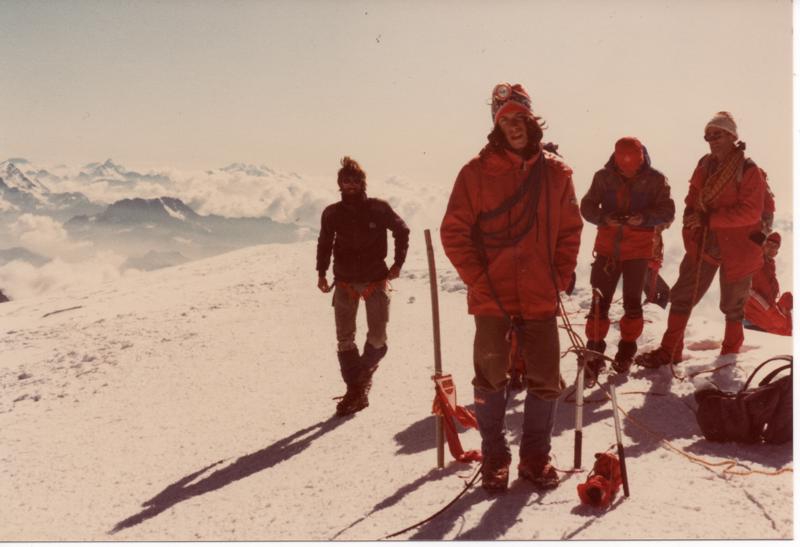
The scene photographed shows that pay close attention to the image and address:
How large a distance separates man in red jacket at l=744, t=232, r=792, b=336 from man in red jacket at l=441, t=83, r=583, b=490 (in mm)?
3619

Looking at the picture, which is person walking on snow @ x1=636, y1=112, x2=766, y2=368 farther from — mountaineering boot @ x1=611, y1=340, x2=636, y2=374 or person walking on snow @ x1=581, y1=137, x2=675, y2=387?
person walking on snow @ x1=581, y1=137, x2=675, y2=387

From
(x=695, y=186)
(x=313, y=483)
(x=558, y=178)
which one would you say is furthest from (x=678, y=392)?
(x=313, y=483)

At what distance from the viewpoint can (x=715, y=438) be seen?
14.6 feet

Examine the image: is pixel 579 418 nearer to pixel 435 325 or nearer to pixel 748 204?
pixel 435 325

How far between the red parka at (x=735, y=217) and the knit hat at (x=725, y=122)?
33cm

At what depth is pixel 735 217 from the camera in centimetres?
564

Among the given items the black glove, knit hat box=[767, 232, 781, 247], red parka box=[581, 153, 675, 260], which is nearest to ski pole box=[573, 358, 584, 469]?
red parka box=[581, 153, 675, 260]

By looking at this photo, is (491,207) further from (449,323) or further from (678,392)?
(449,323)

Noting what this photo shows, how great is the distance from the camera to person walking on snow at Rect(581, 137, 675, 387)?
560cm

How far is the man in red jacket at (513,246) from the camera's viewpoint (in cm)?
365

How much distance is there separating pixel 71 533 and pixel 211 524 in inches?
43.5

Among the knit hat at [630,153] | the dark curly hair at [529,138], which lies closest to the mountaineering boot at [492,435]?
the dark curly hair at [529,138]

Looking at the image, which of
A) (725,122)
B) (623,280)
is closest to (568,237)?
(623,280)

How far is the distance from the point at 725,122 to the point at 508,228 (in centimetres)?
304
